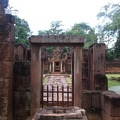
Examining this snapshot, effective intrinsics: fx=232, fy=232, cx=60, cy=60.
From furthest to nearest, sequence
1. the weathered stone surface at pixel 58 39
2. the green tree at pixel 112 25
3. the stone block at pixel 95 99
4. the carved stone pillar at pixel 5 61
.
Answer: the green tree at pixel 112 25 → the stone block at pixel 95 99 → the weathered stone surface at pixel 58 39 → the carved stone pillar at pixel 5 61

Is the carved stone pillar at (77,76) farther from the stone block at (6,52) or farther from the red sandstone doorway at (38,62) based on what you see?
the stone block at (6,52)

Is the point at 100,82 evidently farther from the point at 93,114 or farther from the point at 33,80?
the point at 33,80

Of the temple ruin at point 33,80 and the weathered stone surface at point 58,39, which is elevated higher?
the weathered stone surface at point 58,39

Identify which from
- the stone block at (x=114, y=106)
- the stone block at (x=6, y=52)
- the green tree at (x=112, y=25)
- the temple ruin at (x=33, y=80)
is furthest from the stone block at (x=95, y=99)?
the green tree at (x=112, y=25)

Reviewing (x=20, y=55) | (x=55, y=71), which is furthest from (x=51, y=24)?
(x=20, y=55)

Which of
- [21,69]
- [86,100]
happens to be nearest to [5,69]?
[21,69]

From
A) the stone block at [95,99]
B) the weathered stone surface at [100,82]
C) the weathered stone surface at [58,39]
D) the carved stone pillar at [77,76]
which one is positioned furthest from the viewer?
the weathered stone surface at [100,82]

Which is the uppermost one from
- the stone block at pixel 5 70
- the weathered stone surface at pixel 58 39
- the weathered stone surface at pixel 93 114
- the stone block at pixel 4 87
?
the weathered stone surface at pixel 58 39

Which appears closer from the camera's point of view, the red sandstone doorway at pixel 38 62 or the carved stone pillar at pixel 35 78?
the red sandstone doorway at pixel 38 62

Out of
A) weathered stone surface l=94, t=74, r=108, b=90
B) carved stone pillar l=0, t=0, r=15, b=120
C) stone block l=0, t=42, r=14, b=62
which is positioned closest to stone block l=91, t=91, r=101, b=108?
weathered stone surface l=94, t=74, r=108, b=90

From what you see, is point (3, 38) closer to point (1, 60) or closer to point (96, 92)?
point (1, 60)

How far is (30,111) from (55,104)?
941 mm

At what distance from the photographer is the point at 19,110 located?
311 inches

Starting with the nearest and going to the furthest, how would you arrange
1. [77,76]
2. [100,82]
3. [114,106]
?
1. [114,106]
2. [77,76]
3. [100,82]
